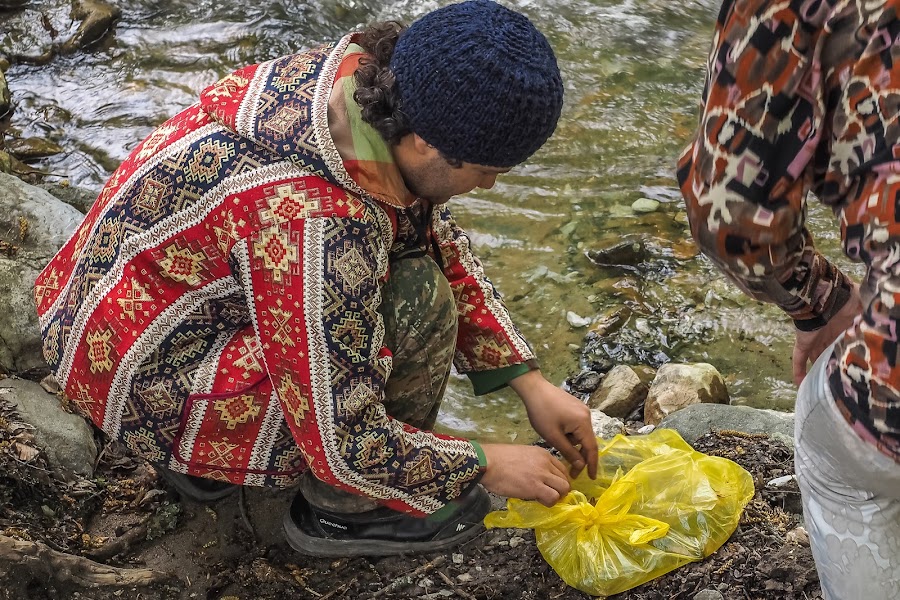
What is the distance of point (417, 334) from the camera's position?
7.38 ft

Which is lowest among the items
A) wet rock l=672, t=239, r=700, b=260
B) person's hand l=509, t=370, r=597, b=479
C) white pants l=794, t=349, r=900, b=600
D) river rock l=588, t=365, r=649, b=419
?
river rock l=588, t=365, r=649, b=419

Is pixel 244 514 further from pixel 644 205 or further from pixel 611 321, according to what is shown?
pixel 644 205

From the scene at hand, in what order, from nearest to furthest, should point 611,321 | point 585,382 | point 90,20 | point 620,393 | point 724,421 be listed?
point 724,421 < point 620,393 < point 585,382 < point 611,321 < point 90,20

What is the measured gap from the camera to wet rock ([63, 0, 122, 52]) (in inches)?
256

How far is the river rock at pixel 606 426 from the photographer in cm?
309

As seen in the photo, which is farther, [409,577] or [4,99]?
[4,99]

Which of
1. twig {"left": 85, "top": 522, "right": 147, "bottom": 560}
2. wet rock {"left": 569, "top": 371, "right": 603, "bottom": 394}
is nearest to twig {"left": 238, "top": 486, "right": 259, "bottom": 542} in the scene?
twig {"left": 85, "top": 522, "right": 147, "bottom": 560}

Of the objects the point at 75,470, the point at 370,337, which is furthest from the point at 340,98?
the point at 75,470

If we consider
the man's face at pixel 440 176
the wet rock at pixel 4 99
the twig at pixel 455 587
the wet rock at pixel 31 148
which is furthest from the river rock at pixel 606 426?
the wet rock at pixel 4 99

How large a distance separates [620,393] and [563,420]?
1.07m

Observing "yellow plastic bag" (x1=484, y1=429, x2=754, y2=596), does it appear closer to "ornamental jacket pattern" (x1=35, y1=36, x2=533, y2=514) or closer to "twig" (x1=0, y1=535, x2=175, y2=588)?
"ornamental jacket pattern" (x1=35, y1=36, x2=533, y2=514)

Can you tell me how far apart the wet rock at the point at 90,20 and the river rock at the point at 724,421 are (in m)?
5.45

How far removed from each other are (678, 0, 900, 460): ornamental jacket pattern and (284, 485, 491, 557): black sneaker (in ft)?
4.41

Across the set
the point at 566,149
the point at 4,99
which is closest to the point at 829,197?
the point at 566,149
